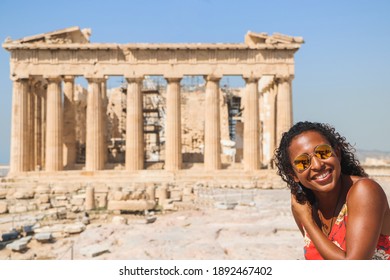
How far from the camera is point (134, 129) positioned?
31.5 meters

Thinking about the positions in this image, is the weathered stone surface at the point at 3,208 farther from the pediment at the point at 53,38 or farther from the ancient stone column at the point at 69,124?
the pediment at the point at 53,38

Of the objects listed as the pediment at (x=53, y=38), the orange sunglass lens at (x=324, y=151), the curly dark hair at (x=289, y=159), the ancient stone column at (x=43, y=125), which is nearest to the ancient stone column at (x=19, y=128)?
the pediment at (x=53, y=38)

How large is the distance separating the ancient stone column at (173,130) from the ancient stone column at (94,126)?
4596mm

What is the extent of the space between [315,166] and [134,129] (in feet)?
94.8

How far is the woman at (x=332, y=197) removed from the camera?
278 cm

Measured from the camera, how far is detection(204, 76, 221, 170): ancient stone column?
31094 millimetres

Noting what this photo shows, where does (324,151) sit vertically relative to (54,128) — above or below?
below

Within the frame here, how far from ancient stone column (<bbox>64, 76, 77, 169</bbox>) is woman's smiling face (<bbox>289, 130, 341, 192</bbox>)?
1263 inches

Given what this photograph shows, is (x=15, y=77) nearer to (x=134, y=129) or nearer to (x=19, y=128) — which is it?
(x=19, y=128)

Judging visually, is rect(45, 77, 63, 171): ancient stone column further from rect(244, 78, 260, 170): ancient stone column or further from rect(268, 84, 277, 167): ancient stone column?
rect(268, 84, 277, 167): ancient stone column

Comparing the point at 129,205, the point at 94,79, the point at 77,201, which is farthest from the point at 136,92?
the point at 129,205

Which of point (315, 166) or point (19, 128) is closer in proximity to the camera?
point (315, 166)

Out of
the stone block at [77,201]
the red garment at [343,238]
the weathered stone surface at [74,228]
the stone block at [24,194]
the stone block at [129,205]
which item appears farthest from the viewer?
the stone block at [24,194]
